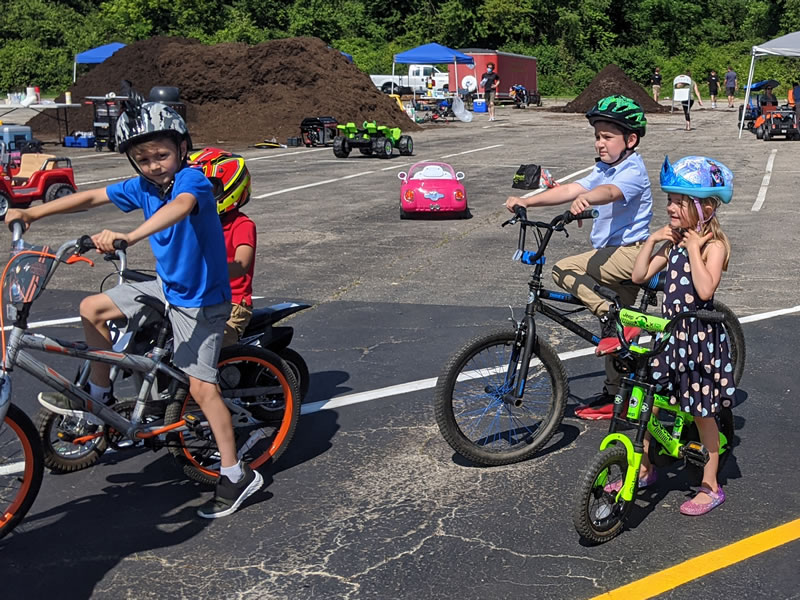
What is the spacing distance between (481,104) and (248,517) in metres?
42.0

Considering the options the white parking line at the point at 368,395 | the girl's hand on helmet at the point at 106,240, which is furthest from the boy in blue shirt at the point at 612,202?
the girl's hand on helmet at the point at 106,240

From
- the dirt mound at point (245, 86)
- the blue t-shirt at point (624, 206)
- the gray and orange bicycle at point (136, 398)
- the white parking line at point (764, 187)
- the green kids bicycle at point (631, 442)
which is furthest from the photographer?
the dirt mound at point (245, 86)

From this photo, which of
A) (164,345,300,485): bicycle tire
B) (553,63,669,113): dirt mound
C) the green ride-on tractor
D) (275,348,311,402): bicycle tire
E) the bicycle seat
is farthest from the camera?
(553,63,669,113): dirt mound

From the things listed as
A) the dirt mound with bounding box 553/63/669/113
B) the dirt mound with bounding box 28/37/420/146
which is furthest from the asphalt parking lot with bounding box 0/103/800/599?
the dirt mound with bounding box 553/63/669/113

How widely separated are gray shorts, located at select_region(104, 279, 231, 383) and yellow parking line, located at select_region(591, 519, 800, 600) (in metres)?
2.06

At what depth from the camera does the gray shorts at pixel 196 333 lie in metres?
4.58

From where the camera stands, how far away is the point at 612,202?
223 inches

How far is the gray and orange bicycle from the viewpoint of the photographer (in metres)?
4.08

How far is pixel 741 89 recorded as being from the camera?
60.9 m

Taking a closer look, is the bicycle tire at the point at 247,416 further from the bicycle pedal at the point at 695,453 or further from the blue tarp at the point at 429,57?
the blue tarp at the point at 429,57

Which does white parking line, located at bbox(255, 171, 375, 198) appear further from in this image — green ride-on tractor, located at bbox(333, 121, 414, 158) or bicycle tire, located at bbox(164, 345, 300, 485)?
bicycle tire, located at bbox(164, 345, 300, 485)

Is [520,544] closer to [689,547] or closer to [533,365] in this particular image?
[689,547]

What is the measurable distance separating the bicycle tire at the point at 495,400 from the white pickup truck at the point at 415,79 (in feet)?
157

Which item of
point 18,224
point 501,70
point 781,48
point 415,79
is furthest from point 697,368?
point 415,79
